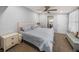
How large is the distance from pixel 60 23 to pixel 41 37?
43 centimetres

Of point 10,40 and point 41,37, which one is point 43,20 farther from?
point 10,40

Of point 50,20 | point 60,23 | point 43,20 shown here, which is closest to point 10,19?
point 43,20

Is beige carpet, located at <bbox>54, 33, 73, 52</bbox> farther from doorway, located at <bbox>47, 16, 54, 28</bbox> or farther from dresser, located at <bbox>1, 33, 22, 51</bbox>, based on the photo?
dresser, located at <bbox>1, 33, 22, 51</bbox>

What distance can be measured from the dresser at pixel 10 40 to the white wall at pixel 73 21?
34.1 inches

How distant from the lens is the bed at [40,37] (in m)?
1.21

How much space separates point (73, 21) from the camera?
1.28 metres

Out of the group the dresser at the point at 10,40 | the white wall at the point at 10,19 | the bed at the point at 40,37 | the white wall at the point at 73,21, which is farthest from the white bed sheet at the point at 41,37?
the white wall at the point at 73,21

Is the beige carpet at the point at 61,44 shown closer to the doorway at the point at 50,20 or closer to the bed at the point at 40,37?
the bed at the point at 40,37

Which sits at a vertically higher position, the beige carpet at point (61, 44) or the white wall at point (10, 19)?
the white wall at point (10, 19)

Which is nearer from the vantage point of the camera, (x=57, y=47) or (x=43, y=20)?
(x=57, y=47)

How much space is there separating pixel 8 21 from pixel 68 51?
1.02m

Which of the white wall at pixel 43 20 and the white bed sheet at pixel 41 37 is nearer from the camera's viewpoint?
the white bed sheet at pixel 41 37
